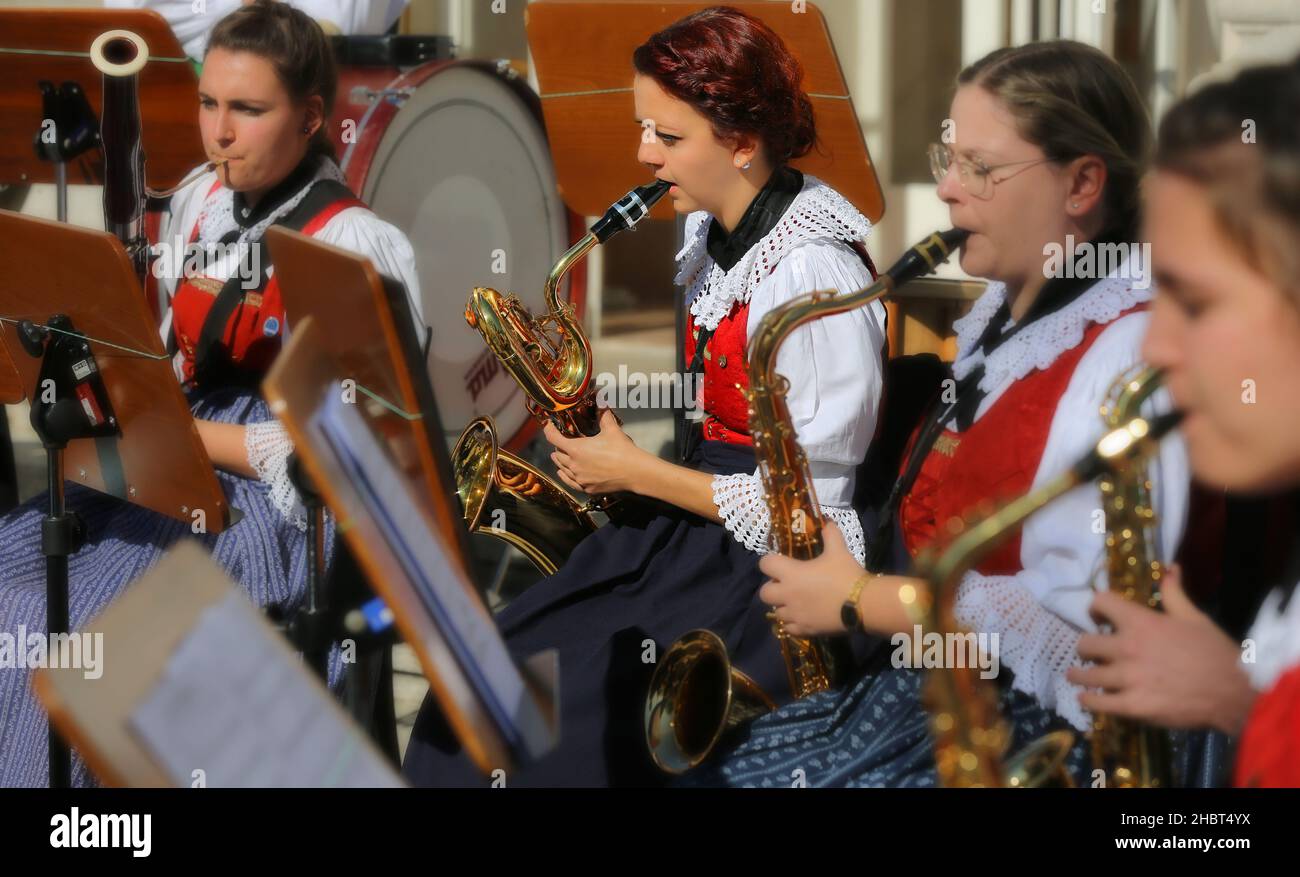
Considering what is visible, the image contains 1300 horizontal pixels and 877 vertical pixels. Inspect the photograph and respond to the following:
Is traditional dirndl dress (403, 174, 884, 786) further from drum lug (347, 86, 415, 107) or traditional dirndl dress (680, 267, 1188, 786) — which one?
drum lug (347, 86, 415, 107)

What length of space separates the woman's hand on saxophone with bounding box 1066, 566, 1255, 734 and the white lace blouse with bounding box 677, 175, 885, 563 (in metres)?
0.68

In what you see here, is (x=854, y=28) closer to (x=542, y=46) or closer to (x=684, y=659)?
(x=542, y=46)

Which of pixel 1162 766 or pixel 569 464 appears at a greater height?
pixel 569 464

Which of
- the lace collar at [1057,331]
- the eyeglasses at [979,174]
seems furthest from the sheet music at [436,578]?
the eyeglasses at [979,174]

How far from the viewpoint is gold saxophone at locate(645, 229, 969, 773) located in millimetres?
1836

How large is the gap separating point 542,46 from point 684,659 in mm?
1599

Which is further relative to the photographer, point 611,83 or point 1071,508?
point 611,83

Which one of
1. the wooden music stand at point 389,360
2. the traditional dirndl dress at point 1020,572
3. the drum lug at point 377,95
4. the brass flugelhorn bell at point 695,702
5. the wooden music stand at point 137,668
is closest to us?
the wooden music stand at point 137,668

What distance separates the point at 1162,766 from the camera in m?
1.46

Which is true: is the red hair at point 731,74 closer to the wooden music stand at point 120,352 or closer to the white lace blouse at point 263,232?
the white lace blouse at point 263,232

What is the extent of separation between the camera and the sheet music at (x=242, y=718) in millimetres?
978

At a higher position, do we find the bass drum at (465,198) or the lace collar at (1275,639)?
the bass drum at (465,198)

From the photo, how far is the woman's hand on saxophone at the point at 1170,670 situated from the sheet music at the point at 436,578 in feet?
1.77
